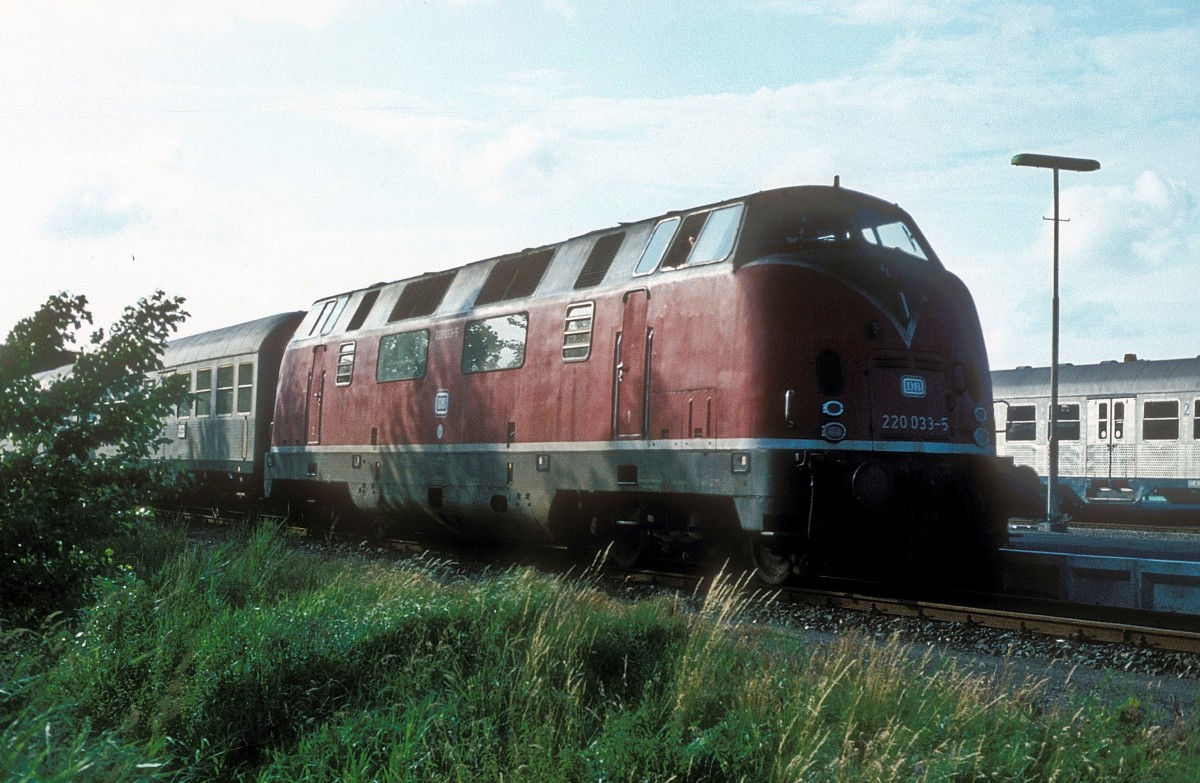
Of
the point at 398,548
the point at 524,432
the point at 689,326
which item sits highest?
the point at 689,326

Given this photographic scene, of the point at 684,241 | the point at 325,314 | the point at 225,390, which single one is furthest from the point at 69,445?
the point at 225,390

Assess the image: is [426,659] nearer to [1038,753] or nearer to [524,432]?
[1038,753]

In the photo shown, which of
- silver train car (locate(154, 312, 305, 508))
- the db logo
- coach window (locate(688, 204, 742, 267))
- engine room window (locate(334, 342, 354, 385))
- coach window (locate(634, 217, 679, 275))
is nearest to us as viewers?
the db logo

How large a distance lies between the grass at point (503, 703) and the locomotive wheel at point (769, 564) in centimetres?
207

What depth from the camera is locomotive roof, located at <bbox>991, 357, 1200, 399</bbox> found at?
2219 centimetres

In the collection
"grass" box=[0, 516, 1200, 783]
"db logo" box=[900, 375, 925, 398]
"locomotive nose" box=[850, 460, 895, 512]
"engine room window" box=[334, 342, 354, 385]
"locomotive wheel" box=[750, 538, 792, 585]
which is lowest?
"grass" box=[0, 516, 1200, 783]

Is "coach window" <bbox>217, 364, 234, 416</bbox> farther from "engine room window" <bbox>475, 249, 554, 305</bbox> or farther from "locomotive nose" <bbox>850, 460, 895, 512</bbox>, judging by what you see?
"locomotive nose" <bbox>850, 460, 895, 512</bbox>

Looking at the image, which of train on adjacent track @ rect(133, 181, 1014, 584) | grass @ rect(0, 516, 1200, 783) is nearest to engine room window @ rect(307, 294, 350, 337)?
train on adjacent track @ rect(133, 181, 1014, 584)

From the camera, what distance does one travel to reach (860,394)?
9.45 meters

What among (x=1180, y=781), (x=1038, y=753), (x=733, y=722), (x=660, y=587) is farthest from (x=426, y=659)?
(x=660, y=587)

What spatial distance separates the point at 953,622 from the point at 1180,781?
13.3 ft

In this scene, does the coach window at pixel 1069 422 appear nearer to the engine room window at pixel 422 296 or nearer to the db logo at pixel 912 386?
the engine room window at pixel 422 296

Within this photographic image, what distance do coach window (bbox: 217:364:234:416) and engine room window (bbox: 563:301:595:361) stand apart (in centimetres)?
924

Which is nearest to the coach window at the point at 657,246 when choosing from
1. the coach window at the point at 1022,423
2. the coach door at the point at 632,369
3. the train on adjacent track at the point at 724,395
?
the train on adjacent track at the point at 724,395
